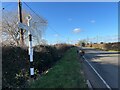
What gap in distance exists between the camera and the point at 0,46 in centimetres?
891

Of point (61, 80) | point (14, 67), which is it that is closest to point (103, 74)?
point (61, 80)

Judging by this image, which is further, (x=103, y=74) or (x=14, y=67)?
(x=103, y=74)

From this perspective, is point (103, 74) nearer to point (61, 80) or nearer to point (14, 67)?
point (61, 80)

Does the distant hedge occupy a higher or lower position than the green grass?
higher

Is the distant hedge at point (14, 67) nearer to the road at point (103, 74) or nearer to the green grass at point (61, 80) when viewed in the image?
the green grass at point (61, 80)

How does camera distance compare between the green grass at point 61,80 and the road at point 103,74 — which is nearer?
the green grass at point 61,80

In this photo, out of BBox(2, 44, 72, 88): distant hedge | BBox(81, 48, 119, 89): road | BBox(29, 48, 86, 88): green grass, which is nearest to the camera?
BBox(29, 48, 86, 88): green grass

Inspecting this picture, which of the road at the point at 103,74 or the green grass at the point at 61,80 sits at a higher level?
the green grass at the point at 61,80

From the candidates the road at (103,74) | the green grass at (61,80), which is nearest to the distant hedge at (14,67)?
the green grass at (61,80)

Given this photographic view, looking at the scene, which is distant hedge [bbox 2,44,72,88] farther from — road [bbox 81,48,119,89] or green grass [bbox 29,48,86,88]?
road [bbox 81,48,119,89]

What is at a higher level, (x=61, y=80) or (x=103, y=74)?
(x=61, y=80)

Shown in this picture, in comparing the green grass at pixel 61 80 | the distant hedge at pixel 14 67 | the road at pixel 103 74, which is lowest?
the road at pixel 103 74

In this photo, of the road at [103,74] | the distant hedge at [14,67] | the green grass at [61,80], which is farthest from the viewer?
the road at [103,74]

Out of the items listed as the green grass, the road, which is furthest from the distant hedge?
the road
